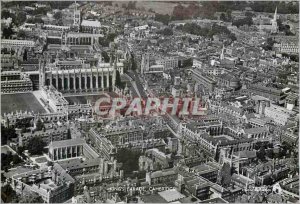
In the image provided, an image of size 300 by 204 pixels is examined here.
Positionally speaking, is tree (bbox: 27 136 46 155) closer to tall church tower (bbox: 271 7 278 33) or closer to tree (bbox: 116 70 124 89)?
tree (bbox: 116 70 124 89)

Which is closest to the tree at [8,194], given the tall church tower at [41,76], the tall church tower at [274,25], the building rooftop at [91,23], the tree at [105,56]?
the tall church tower at [41,76]

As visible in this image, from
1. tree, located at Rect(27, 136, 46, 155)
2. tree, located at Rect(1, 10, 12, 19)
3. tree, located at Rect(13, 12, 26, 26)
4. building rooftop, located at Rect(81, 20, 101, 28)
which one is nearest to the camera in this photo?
tree, located at Rect(27, 136, 46, 155)

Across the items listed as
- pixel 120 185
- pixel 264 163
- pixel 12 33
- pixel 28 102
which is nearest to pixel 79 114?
pixel 28 102

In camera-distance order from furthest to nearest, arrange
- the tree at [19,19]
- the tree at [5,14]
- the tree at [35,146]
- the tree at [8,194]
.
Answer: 1. the tree at [19,19]
2. the tree at [5,14]
3. the tree at [35,146]
4. the tree at [8,194]

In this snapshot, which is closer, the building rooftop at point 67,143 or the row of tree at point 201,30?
the building rooftop at point 67,143

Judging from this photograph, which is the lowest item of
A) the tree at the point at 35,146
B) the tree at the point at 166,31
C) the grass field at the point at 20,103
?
the tree at the point at 35,146

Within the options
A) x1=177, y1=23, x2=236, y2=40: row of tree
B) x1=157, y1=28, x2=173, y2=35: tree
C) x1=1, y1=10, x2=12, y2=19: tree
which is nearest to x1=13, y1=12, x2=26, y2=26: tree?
x1=1, y1=10, x2=12, y2=19: tree

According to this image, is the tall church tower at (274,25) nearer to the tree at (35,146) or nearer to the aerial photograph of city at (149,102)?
the aerial photograph of city at (149,102)
